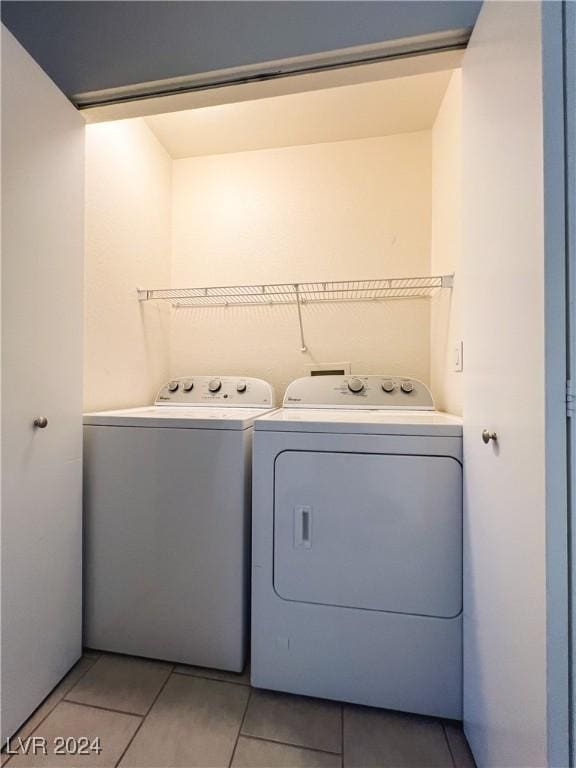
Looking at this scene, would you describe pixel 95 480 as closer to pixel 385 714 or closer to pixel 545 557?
pixel 385 714

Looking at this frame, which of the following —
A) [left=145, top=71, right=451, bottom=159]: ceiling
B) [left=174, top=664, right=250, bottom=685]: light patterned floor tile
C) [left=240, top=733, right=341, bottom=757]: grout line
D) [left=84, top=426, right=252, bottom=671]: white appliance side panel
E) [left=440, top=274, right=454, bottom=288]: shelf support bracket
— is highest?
[left=145, top=71, right=451, bottom=159]: ceiling

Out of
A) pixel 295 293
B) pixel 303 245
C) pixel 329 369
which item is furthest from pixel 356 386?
pixel 303 245

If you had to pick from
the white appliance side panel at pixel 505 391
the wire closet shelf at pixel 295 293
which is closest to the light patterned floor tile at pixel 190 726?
the white appliance side panel at pixel 505 391

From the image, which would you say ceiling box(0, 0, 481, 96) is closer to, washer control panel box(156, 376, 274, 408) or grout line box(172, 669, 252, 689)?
washer control panel box(156, 376, 274, 408)

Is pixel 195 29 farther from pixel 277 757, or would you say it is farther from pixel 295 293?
pixel 277 757

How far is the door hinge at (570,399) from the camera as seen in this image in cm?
59

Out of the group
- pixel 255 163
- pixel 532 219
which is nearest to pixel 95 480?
pixel 532 219

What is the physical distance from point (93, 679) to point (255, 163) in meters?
2.77

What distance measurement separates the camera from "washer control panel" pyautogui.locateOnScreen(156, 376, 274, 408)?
183 centimetres

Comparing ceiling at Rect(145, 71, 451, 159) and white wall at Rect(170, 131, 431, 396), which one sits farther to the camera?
white wall at Rect(170, 131, 431, 396)

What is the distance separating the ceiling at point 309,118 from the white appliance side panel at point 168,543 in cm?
177

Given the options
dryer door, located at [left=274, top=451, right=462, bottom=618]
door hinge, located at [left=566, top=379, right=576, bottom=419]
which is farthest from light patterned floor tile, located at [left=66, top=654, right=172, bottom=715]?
door hinge, located at [left=566, top=379, right=576, bottom=419]

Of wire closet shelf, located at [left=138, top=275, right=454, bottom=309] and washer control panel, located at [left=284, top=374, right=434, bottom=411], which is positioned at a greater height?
wire closet shelf, located at [left=138, top=275, right=454, bottom=309]

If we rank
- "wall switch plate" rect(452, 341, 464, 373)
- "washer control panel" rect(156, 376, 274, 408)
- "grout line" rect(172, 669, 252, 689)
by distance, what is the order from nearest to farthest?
"grout line" rect(172, 669, 252, 689), "wall switch plate" rect(452, 341, 464, 373), "washer control panel" rect(156, 376, 274, 408)
